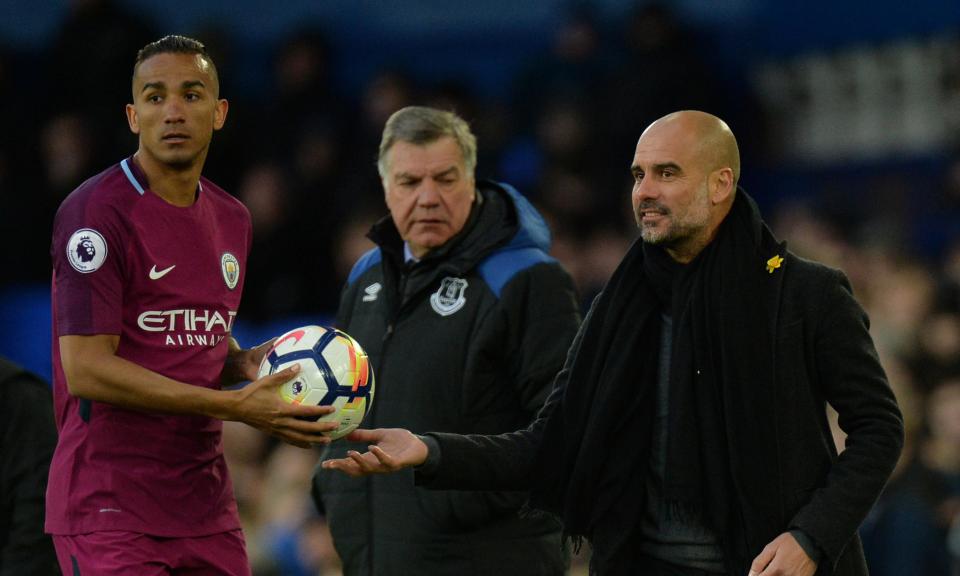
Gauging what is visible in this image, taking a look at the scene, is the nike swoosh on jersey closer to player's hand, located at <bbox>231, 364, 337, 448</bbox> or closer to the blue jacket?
player's hand, located at <bbox>231, 364, 337, 448</bbox>

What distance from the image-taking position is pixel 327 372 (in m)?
4.46

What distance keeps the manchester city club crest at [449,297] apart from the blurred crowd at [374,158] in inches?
126

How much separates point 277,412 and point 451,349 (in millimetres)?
1190

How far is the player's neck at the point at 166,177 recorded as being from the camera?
14.7 ft

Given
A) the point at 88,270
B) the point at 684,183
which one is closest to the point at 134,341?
the point at 88,270

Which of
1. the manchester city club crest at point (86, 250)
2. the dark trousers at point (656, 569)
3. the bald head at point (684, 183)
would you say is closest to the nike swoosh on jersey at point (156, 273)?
the manchester city club crest at point (86, 250)

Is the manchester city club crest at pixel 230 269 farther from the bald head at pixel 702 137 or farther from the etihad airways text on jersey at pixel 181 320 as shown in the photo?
the bald head at pixel 702 137

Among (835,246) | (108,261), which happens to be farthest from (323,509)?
(835,246)

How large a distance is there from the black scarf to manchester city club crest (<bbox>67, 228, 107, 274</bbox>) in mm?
1368

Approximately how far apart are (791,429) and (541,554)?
136cm

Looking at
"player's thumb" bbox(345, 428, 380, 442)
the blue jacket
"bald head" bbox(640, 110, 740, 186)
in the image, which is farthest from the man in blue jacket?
"bald head" bbox(640, 110, 740, 186)

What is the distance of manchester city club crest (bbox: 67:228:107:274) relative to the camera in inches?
167

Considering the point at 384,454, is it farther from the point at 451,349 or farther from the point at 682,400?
the point at 451,349

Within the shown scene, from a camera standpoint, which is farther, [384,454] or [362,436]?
[362,436]
